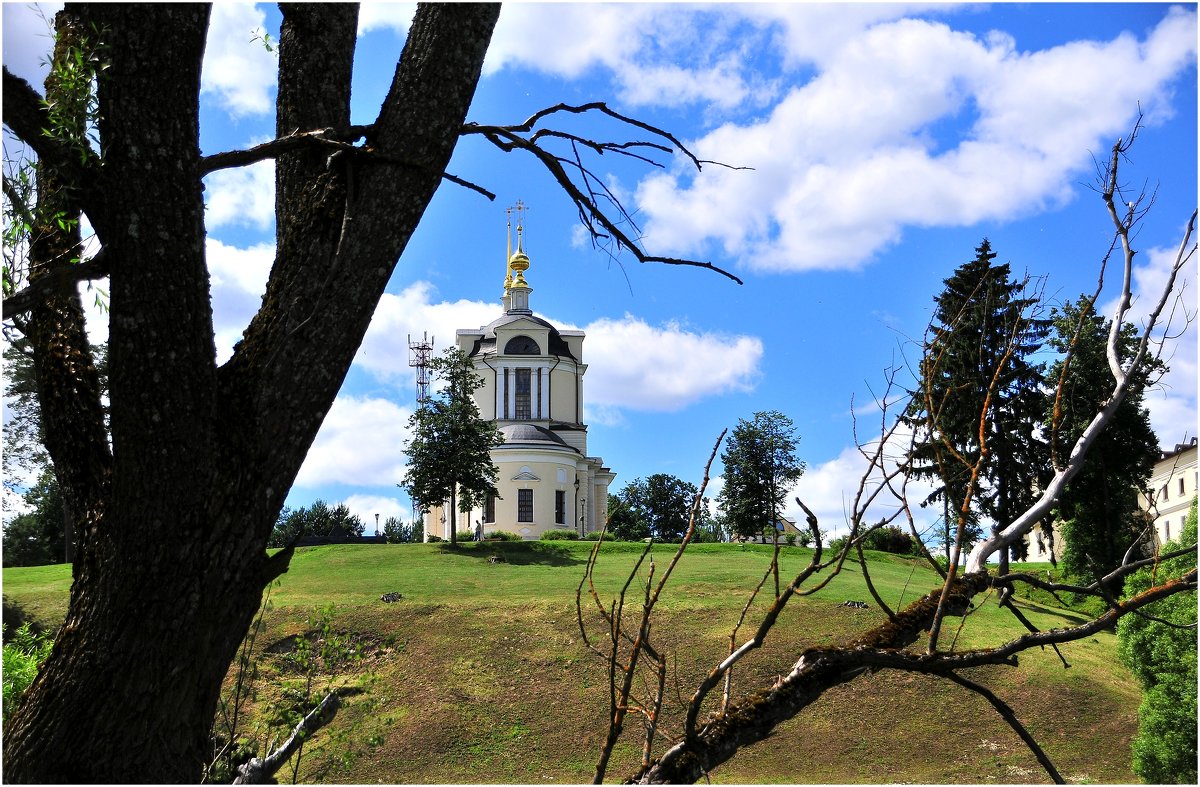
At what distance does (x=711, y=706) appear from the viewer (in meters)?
17.9

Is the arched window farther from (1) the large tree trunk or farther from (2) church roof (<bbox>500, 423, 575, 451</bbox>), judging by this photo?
(1) the large tree trunk

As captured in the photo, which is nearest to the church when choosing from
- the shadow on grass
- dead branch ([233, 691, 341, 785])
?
the shadow on grass

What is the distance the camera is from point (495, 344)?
165ft

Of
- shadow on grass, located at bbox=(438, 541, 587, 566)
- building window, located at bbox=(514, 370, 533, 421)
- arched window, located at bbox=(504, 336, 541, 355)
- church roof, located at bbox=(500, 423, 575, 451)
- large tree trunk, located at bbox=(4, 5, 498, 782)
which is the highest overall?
arched window, located at bbox=(504, 336, 541, 355)

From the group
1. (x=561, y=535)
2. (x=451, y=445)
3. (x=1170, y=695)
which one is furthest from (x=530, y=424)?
(x=1170, y=695)

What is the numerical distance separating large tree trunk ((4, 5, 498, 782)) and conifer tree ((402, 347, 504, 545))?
33.1m

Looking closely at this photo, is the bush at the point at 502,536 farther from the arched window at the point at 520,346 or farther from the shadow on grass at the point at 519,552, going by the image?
the arched window at the point at 520,346

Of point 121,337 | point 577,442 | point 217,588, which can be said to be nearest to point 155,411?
point 121,337

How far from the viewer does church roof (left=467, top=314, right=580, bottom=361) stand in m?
49.9

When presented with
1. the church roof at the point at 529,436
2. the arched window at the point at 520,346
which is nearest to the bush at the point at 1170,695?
the church roof at the point at 529,436

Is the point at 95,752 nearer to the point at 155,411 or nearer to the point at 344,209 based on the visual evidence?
the point at 155,411

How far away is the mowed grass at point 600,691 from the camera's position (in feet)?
55.3

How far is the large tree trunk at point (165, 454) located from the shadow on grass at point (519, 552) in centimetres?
2999

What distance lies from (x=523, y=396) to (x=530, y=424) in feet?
8.66
